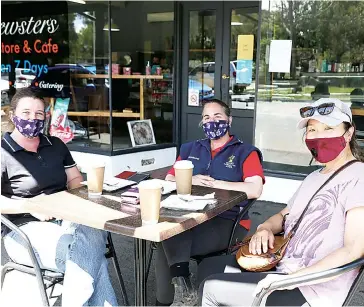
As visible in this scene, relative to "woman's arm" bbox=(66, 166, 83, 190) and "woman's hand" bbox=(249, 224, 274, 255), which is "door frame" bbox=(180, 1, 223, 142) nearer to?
"woman's arm" bbox=(66, 166, 83, 190)

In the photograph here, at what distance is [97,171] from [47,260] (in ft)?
1.56

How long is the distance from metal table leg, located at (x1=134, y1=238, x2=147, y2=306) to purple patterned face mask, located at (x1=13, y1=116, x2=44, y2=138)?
2.80 ft

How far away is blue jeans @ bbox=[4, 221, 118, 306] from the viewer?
1993mm

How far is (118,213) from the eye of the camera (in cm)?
193

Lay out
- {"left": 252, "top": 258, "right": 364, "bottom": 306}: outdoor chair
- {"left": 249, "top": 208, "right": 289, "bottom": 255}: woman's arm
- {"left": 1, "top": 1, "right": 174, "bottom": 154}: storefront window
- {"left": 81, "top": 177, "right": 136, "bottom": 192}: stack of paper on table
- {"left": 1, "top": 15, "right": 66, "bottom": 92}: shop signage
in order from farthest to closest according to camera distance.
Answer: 1. {"left": 1, "top": 15, "right": 66, "bottom": 92}: shop signage
2. {"left": 1, "top": 1, "right": 174, "bottom": 154}: storefront window
3. {"left": 81, "top": 177, "right": 136, "bottom": 192}: stack of paper on table
4. {"left": 249, "top": 208, "right": 289, "bottom": 255}: woman's arm
5. {"left": 252, "top": 258, "right": 364, "bottom": 306}: outdoor chair

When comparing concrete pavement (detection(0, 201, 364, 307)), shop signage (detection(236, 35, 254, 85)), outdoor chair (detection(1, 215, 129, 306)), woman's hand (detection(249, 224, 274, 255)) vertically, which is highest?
shop signage (detection(236, 35, 254, 85))

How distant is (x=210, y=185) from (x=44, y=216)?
86 cm

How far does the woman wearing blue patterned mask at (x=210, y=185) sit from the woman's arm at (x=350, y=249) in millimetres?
675

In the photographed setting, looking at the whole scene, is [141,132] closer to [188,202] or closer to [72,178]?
[72,178]

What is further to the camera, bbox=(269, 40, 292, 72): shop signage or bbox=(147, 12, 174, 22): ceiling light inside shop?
bbox=(147, 12, 174, 22): ceiling light inside shop

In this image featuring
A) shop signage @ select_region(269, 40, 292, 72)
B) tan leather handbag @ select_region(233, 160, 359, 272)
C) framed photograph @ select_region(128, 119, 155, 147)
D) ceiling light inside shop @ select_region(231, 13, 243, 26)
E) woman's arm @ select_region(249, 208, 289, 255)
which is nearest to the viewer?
tan leather handbag @ select_region(233, 160, 359, 272)

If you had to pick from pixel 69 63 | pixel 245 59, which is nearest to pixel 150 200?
pixel 245 59

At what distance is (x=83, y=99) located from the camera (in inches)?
227

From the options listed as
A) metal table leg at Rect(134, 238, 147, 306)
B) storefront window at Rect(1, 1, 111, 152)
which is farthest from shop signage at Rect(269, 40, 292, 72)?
metal table leg at Rect(134, 238, 147, 306)
